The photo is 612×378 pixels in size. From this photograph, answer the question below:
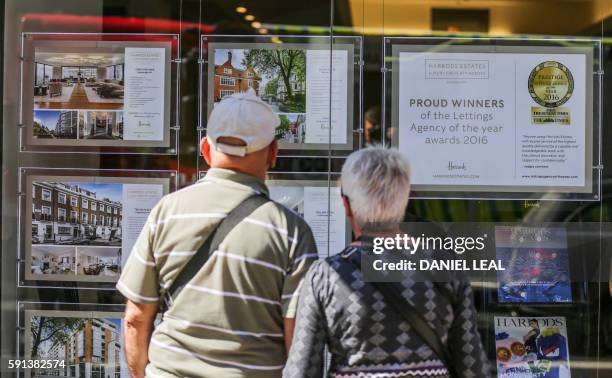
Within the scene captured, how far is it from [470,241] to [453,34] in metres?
1.14

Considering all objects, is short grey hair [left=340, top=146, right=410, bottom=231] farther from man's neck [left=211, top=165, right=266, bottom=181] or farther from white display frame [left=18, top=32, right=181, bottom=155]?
white display frame [left=18, top=32, right=181, bottom=155]

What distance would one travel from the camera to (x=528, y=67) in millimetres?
4562

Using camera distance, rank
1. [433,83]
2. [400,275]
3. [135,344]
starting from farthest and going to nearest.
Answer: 1. [433,83]
2. [135,344]
3. [400,275]

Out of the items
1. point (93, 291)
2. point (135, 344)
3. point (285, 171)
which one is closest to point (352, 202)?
point (135, 344)

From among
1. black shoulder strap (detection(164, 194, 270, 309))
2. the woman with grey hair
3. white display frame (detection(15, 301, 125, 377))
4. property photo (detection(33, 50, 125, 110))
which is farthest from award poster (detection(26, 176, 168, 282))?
the woman with grey hair

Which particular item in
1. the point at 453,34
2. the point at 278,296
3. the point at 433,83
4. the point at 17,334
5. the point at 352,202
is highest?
the point at 453,34

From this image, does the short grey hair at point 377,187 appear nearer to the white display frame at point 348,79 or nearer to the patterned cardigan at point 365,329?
the patterned cardigan at point 365,329

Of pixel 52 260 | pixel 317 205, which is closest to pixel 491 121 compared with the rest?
pixel 317 205

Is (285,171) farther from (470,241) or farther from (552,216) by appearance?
(552,216)

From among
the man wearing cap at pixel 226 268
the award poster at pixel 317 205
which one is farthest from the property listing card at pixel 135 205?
the man wearing cap at pixel 226 268

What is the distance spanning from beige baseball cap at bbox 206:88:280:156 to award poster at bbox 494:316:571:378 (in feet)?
7.34

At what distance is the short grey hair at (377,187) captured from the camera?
9.09 ft

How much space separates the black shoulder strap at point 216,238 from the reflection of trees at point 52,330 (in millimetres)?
2021

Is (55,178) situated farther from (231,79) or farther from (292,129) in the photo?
(292,129)
